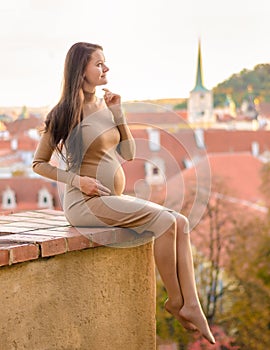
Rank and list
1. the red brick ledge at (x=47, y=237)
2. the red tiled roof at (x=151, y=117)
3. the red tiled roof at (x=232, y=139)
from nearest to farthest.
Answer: the red brick ledge at (x=47, y=237) → the red tiled roof at (x=151, y=117) → the red tiled roof at (x=232, y=139)

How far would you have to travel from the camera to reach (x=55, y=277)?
2.04 meters

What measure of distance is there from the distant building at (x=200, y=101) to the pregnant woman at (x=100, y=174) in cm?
1994

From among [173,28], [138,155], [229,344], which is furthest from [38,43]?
[138,155]

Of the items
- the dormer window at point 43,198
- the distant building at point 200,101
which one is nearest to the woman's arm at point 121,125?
the distant building at point 200,101

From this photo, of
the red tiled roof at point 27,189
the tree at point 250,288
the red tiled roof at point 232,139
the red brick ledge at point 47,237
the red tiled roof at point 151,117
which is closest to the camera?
the red brick ledge at point 47,237

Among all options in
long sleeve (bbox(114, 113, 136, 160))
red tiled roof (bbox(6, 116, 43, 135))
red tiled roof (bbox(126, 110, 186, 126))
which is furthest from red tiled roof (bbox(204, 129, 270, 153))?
long sleeve (bbox(114, 113, 136, 160))

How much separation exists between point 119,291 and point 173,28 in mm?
17877

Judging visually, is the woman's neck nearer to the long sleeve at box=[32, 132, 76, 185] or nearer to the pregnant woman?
the pregnant woman

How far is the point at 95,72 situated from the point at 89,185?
0.33 metres

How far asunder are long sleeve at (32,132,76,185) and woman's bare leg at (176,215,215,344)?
34cm

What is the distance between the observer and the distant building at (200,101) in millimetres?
25145

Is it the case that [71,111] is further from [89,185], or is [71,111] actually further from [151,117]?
[151,117]

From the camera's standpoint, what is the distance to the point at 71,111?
220 centimetres

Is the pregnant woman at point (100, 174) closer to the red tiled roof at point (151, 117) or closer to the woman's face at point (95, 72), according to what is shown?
the woman's face at point (95, 72)
